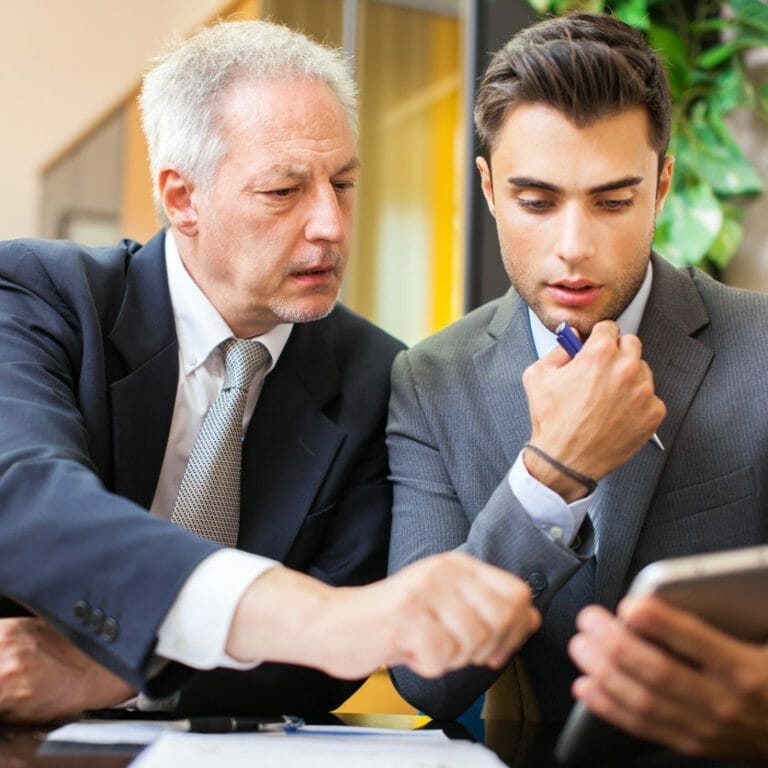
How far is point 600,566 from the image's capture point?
4.92 ft

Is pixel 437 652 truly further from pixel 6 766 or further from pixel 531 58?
pixel 531 58

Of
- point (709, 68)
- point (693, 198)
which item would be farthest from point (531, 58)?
point (709, 68)

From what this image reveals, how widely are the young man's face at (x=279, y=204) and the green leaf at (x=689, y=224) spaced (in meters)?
1.61

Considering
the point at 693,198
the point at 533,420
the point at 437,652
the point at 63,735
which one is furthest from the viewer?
the point at 693,198

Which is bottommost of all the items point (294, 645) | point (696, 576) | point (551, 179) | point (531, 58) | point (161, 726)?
point (161, 726)

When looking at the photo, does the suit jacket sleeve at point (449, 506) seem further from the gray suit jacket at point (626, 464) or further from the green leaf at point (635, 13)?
the green leaf at point (635, 13)

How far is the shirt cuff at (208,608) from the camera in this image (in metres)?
1.05

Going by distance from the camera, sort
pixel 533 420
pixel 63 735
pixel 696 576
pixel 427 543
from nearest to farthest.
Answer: pixel 696 576
pixel 63 735
pixel 533 420
pixel 427 543

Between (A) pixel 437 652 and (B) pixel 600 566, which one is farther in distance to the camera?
(B) pixel 600 566

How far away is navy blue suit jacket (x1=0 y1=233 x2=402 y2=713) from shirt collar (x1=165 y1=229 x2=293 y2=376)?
1.0 inches

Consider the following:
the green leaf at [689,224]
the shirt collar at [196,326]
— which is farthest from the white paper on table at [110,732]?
the green leaf at [689,224]

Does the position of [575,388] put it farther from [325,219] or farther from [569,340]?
[325,219]

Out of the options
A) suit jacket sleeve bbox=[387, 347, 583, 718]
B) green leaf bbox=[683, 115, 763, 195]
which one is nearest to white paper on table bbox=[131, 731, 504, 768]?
suit jacket sleeve bbox=[387, 347, 583, 718]

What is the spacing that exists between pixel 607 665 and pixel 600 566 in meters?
0.61
